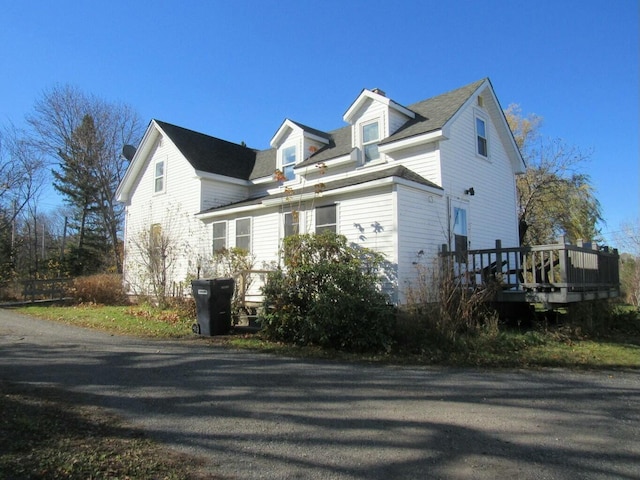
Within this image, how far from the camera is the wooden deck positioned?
987cm

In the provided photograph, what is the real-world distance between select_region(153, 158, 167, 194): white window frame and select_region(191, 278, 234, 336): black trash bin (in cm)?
987

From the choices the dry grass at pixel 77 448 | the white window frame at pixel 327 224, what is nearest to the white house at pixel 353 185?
the white window frame at pixel 327 224

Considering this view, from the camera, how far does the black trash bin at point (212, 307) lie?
34.7ft

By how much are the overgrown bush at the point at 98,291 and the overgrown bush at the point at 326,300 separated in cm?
1140

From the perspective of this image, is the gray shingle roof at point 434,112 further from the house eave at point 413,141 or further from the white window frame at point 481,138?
the white window frame at point 481,138

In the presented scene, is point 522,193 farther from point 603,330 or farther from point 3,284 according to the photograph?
point 3,284

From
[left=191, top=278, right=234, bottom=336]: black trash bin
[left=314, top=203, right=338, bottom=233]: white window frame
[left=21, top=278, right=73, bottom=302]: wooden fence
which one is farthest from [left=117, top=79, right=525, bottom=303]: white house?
[left=191, top=278, right=234, bottom=336]: black trash bin

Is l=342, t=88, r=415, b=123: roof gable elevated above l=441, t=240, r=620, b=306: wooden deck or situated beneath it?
elevated above

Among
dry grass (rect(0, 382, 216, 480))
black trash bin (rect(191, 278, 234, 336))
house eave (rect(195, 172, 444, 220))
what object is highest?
house eave (rect(195, 172, 444, 220))

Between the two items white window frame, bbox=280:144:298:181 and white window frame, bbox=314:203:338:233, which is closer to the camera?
white window frame, bbox=314:203:338:233

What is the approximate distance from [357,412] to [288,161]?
13834 millimetres

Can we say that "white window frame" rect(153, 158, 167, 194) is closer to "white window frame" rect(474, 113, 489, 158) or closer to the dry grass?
"white window frame" rect(474, 113, 489, 158)

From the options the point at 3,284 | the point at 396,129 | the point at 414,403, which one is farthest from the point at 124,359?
the point at 3,284

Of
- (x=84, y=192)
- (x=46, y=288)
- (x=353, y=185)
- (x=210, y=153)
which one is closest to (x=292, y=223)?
(x=353, y=185)
